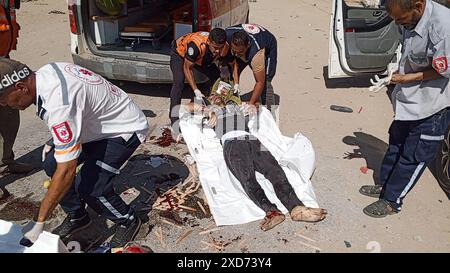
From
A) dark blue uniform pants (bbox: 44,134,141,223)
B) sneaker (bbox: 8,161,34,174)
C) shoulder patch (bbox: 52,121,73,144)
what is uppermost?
shoulder patch (bbox: 52,121,73,144)

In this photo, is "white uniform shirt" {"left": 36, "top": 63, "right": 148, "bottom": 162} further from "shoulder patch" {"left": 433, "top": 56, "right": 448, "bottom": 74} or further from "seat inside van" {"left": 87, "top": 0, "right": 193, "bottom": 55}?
"seat inside van" {"left": 87, "top": 0, "right": 193, "bottom": 55}

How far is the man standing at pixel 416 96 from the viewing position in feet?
10.4

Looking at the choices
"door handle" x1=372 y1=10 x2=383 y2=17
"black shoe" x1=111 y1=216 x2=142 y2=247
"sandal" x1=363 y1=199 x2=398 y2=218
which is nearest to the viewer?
"black shoe" x1=111 y1=216 x2=142 y2=247

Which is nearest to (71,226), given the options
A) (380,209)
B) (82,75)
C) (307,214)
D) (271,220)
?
(82,75)

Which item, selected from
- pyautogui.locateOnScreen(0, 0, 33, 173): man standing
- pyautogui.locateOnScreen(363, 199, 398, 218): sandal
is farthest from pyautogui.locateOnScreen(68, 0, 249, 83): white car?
pyautogui.locateOnScreen(363, 199, 398, 218): sandal

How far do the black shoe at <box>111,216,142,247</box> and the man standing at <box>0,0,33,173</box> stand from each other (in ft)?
5.41

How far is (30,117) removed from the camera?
575 cm

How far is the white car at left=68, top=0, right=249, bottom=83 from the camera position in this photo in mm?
5863

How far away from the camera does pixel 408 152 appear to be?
12.1 feet

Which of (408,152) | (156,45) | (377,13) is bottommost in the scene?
(408,152)

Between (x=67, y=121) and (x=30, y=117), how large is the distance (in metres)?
3.57

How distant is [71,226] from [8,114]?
5.11ft

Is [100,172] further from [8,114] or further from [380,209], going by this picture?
[380,209]

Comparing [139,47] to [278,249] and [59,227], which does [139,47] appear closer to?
[59,227]
